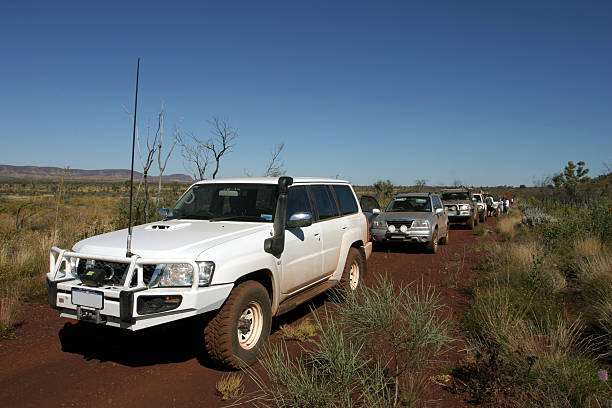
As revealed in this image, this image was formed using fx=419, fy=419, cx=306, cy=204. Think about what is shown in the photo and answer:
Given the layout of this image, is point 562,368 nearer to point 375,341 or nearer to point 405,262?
point 375,341

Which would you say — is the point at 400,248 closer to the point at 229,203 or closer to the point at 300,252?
the point at 300,252

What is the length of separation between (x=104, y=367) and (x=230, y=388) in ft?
4.98

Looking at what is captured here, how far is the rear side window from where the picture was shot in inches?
272

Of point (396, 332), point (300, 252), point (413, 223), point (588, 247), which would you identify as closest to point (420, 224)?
point (413, 223)

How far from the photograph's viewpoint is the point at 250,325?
4.29 meters

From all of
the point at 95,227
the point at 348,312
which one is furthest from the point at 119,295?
the point at 95,227

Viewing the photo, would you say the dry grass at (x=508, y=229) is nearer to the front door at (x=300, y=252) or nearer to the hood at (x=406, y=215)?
the hood at (x=406, y=215)

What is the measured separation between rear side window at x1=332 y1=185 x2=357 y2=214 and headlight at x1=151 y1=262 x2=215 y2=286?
3461 mm

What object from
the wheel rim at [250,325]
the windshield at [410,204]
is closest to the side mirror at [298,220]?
the wheel rim at [250,325]

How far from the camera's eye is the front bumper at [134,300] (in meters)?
3.50

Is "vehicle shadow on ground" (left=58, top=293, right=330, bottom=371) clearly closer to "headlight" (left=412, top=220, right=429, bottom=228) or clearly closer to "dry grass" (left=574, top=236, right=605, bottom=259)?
"dry grass" (left=574, top=236, right=605, bottom=259)

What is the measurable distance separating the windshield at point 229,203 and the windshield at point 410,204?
8412mm

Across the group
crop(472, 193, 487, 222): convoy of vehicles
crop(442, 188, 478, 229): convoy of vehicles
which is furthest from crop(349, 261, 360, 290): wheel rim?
crop(472, 193, 487, 222): convoy of vehicles

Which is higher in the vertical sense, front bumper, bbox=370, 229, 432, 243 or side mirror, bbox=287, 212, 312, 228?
side mirror, bbox=287, 212, 312, 228
